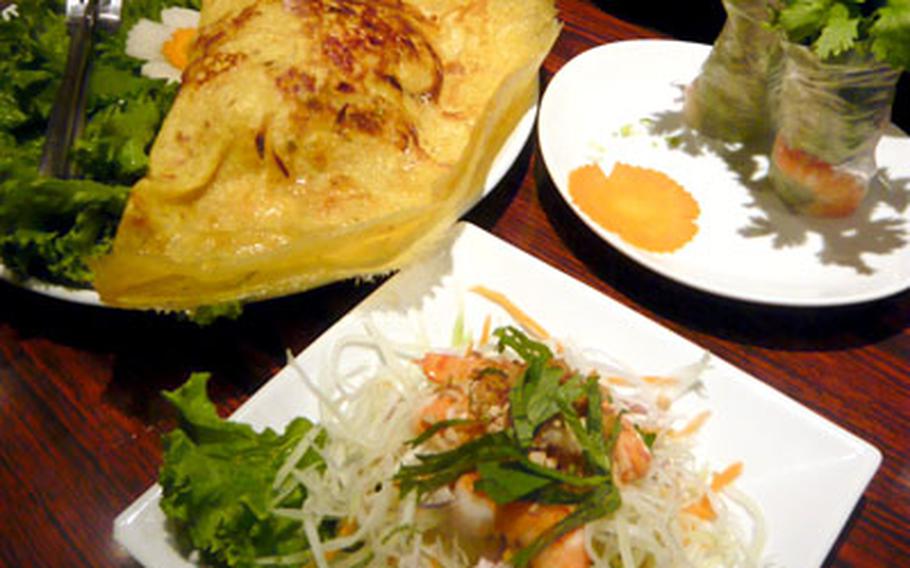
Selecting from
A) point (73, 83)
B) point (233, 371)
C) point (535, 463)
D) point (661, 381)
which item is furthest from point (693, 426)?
point (73, 83)

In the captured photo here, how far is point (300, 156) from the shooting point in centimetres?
177

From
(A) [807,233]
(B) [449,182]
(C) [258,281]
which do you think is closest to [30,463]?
(C) [258,281]

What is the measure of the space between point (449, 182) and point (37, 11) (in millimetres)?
1386

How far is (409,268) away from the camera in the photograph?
1700 millimetres

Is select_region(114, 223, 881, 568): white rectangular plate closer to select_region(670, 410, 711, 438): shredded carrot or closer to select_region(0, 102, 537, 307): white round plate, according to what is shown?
select_region(670, 410, 711, 438): shredded carrot

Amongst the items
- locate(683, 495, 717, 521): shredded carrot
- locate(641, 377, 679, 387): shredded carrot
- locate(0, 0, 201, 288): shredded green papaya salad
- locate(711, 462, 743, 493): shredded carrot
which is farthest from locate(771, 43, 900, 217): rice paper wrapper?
locate(0, 0, 201, 288): shredded green papaya salad

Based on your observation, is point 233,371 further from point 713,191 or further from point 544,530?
point 713,191

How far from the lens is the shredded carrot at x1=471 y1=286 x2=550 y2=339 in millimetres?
1661

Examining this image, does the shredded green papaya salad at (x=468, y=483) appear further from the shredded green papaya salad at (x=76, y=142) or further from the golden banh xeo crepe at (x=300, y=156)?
the shredded green papaya salad at (x=76, y=142)

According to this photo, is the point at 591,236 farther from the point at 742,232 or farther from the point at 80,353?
the point at 80,353

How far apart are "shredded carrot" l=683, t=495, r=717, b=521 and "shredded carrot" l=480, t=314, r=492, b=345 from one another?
0.55 meters

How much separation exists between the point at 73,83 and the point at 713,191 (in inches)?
72.3

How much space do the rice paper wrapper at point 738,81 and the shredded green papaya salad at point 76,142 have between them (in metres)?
1.60

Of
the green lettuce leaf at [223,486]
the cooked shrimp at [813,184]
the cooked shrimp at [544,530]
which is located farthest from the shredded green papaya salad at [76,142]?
the cooked shrimp at [813,184]
